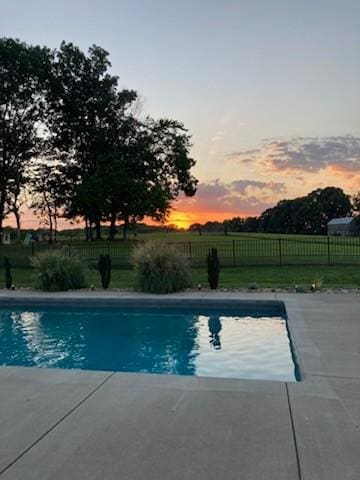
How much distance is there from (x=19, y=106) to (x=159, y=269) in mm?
19108

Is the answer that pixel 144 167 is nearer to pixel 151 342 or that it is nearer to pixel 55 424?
pixel 151 342

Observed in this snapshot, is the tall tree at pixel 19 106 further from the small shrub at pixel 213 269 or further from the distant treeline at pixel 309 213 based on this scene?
the distant treeline at pixel 309 213

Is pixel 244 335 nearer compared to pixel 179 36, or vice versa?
pixel 244 335

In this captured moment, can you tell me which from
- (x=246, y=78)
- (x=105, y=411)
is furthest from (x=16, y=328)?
(x=246, y=78)

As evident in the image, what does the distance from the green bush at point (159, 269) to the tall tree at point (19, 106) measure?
57.0 ft

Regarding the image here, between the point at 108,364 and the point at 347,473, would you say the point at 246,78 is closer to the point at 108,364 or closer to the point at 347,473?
the point at 108,364

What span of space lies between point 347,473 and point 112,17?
40.3 ft

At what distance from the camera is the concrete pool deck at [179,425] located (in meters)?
2.49

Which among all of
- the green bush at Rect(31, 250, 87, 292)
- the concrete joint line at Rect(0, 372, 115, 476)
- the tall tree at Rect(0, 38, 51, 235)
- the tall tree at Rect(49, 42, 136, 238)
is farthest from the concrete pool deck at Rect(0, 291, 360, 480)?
the tall tree at Rect(0, 38, 51, 235)

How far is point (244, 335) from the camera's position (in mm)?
7539

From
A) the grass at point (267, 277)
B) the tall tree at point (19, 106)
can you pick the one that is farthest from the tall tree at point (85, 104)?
the grass at point (267, 277)

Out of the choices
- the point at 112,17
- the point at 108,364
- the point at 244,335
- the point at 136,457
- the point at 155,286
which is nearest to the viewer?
the point at 136,457

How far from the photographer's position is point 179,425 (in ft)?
10.1

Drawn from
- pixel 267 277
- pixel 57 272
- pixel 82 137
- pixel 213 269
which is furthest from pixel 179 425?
pixel 82 137
